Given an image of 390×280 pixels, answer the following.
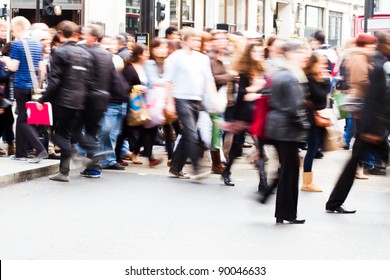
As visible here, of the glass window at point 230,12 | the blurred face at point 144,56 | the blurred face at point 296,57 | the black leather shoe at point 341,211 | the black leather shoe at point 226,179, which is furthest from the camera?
the glass window at point 230,12

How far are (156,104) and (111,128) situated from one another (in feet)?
2.30

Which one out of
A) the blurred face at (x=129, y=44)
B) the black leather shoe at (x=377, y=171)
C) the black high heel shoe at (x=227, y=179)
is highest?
the blurred face at (x=129, y=44)

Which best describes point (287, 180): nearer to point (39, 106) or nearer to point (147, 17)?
point (39, 106)

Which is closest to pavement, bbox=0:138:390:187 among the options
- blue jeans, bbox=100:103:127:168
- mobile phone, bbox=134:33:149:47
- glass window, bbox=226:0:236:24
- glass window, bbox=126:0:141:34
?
blue jeans, bbox=100:103:127:168

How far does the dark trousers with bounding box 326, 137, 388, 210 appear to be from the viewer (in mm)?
8719

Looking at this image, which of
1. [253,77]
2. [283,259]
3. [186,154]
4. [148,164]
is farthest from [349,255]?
[148,164]

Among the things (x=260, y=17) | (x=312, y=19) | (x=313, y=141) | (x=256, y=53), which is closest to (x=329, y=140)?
(x=313, y=141)

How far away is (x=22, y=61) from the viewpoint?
11.9m

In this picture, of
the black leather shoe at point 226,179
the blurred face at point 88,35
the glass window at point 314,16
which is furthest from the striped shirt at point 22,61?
the glass window at point 314,16

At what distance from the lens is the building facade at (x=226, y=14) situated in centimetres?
3641

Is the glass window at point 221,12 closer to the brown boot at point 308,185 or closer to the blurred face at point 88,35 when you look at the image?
the blurred face at point 88,35

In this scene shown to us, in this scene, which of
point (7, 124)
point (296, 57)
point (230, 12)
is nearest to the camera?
point (296, 57)

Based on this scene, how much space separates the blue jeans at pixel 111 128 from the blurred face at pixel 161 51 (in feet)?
2.80

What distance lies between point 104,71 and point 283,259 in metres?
4.71
